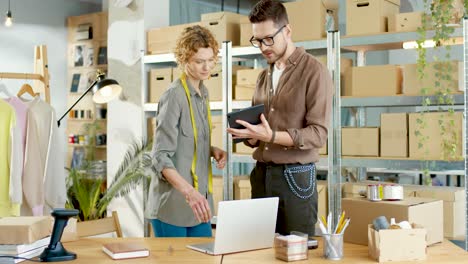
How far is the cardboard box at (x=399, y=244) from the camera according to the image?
7.52 ft

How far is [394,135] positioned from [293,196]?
1.80 m

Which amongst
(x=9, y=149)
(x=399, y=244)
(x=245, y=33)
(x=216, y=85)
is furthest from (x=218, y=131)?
(x=399, y=244)

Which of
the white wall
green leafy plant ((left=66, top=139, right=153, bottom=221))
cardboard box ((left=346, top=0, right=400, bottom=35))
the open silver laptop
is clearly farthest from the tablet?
the white wall

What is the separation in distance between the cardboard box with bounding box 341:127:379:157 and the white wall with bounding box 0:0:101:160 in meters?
5.81

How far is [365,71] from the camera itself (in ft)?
15.2

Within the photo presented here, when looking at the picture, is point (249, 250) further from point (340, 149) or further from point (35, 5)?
point (35, 5)

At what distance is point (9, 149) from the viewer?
4.81 meters

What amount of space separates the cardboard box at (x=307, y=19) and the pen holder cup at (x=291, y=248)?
2.79 meters

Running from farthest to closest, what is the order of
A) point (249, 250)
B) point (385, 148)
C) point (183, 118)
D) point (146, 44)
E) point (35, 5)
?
point (35, 5) < point (146, 44) < point (385, 148) < point (183, 118) < point (249, 250)

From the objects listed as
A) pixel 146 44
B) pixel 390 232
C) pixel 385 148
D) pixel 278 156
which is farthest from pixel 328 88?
pixel 146 44

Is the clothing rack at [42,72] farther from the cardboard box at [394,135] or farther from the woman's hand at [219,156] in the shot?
the cardboard box at [394,135]

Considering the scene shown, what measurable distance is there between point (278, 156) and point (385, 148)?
1.80 m

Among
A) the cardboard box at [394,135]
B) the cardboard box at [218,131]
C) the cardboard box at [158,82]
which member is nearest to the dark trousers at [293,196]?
the cardboard box at [394,135]

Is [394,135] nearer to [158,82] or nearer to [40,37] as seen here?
[158,82]
